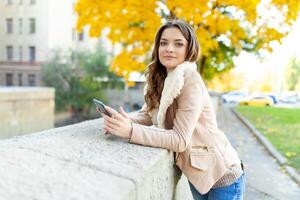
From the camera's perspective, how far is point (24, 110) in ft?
53.4

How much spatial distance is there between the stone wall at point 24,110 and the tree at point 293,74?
35.9 m

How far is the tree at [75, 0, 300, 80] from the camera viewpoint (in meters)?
9.62

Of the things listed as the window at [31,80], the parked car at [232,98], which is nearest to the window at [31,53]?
the window at [31,80]

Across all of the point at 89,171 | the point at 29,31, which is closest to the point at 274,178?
the point at 89,171

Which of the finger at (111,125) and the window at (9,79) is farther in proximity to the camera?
the window at (9,79)

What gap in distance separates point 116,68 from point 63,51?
21.5 m

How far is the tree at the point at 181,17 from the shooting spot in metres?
9.62

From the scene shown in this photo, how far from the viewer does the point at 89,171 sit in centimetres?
162

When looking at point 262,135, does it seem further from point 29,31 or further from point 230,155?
point 29,31

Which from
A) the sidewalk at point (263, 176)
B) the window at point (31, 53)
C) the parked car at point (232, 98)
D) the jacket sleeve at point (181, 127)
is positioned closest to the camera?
the jacket sleeve at point (181, 127)

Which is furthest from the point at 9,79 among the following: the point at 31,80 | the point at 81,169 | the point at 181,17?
the point at 81,169

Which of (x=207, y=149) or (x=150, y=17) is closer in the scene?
(x=207, y=149)

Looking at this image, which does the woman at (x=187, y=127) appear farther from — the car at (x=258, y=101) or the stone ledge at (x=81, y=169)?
the car at (x=258, y=101)

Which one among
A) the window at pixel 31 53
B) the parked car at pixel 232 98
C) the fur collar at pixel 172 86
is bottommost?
the parked car at pixel 232 98
